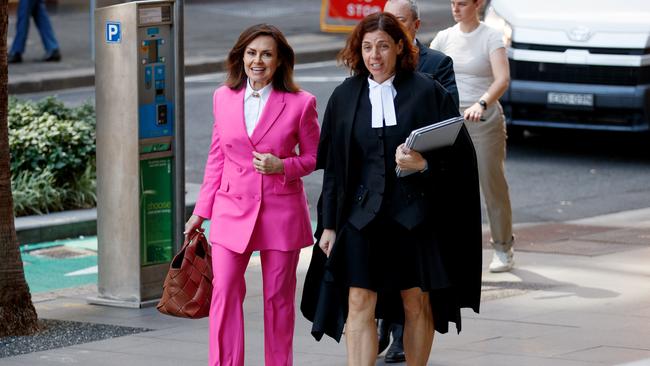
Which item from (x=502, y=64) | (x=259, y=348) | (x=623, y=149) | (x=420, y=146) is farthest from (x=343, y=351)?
(x=623, y=149)

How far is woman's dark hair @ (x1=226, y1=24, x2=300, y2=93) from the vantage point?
267 inches

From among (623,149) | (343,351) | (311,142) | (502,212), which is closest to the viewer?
(311,142)

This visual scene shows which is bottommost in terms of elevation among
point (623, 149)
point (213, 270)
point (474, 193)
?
point (623, 149)

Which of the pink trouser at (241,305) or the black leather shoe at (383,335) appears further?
the black leather shoe at (383,335)

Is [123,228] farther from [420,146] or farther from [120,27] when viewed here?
[420,146]

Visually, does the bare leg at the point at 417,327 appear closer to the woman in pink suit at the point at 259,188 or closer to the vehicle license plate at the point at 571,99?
the woman in pink suit at the point at 259,188

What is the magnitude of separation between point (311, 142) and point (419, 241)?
798 mm

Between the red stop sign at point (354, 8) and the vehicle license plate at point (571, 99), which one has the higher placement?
the red stop sign at point (354, 8)

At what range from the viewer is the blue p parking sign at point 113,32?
8883mm

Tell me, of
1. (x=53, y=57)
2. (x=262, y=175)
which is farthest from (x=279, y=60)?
(x=53, y=57)

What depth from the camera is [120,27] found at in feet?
29.1

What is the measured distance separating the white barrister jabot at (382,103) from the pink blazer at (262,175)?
505mm

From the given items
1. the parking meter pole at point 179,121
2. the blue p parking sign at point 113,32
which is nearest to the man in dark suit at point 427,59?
the parking meter pole at point 179,121

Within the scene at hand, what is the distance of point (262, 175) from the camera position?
22.2 feet
